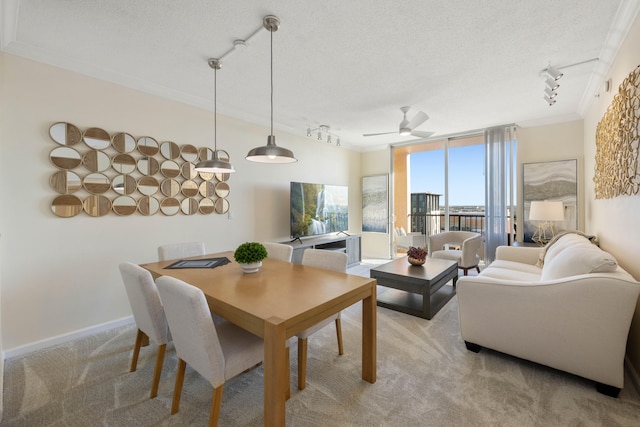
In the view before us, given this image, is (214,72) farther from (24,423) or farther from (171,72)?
(24,423)

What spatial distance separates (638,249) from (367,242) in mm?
4643

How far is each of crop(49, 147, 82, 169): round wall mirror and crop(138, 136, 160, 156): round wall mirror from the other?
1.78ft

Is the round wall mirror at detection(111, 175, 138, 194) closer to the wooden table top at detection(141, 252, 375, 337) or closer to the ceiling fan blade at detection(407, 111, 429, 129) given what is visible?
the wooden table top at detection(141, 252, 375, 337)

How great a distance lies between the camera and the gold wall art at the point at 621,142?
1.92 metres

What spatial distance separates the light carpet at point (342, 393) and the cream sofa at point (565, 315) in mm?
156

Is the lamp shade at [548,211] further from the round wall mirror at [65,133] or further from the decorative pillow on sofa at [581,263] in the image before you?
the round wall mirror at [65,133]

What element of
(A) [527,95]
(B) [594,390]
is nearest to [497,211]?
(A) [527,95]

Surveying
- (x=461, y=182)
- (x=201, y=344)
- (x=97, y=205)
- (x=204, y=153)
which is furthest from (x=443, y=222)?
(x=97, y=205)

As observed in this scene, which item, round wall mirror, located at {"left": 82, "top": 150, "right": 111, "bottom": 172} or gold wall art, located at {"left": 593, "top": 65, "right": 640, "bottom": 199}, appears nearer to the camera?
gold wall art, located at {"left": 593, "top": 65, "right": 640, "bottom": 199}

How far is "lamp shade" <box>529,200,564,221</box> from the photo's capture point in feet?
12.1

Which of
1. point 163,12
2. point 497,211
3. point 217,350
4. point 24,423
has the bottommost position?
point 24,423

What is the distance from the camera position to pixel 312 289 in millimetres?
1747

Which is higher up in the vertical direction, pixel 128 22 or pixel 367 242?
pixel 128 22

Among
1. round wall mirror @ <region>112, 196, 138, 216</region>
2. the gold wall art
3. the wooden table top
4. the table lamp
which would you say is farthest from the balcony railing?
round wall mirror @ <region>112, 196, 138, 216</region>
